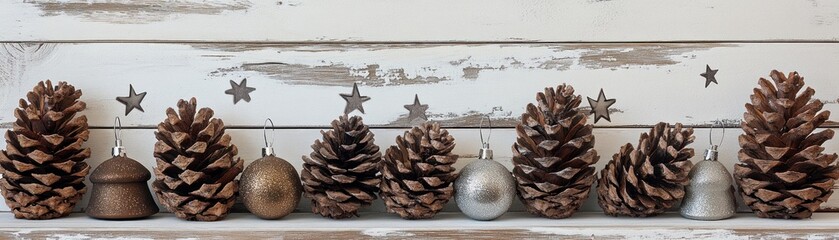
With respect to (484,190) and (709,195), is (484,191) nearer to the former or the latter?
(484,190)

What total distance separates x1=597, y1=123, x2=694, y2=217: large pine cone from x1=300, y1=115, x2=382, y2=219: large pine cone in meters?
0.29

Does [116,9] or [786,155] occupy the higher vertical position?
[116,9]

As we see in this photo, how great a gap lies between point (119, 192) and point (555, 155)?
1.69 ft

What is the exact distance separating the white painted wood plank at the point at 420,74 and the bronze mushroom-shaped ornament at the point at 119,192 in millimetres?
90

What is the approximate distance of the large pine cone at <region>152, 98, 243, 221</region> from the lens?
92cm

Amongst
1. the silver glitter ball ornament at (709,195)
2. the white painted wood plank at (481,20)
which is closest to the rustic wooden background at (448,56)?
the white painted wood plank at (481,20)

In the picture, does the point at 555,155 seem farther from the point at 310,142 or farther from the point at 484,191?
the point at 310,142

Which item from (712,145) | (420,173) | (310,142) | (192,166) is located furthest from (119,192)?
(712,145)

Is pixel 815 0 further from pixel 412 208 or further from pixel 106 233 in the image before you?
pixel 106 233

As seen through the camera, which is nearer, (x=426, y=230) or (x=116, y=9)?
(x=426, y=230)

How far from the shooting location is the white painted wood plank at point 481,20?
1024 mm

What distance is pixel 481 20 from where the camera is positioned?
1.03 meters

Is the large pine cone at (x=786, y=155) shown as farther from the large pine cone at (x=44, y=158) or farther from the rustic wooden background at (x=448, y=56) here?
the large pine cone at (x=44, y=158)

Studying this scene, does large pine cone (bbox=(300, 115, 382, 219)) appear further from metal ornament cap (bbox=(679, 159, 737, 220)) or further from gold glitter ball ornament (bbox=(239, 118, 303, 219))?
metal ornament cap (bbox=(679, 159, 737, 220))
